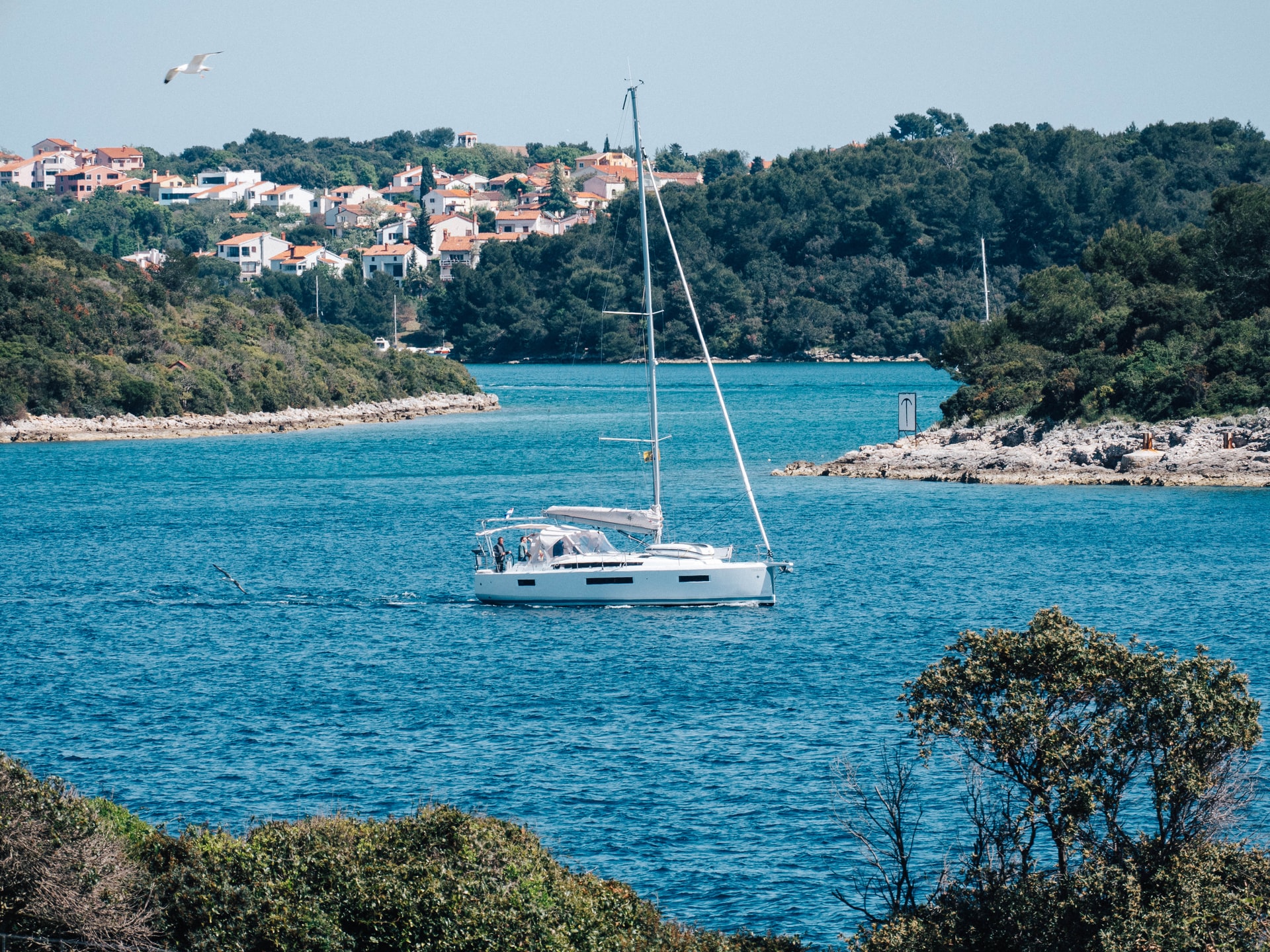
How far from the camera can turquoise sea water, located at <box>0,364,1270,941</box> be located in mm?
23219

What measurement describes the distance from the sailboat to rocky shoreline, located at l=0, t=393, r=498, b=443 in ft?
217

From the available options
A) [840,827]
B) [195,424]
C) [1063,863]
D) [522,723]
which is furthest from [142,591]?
[195,424]

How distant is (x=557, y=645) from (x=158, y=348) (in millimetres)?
81515

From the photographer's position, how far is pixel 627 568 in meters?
38.3

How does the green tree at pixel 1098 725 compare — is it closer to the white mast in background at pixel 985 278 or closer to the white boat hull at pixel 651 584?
the white boat hull at pixel 651 584

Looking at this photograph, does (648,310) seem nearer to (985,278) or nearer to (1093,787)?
(1093,787)

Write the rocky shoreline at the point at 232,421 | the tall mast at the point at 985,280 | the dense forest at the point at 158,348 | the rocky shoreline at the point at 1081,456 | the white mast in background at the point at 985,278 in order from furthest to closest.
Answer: the white mast in background at the point at 985,278, the tall mast at the point at 985,280, the dense forest at the point at 158,348, the rocky shoreline at the point at 232,421, the rocky shoreline at the point at 1081,456

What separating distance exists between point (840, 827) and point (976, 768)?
243 centimetres

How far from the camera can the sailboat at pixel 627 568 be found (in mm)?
38219

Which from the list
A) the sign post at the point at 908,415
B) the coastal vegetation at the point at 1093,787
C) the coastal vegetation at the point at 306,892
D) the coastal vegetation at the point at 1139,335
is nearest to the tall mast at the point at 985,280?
the coastal vegetation at the point at 1139,335

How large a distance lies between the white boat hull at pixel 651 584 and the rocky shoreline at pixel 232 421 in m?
67.0

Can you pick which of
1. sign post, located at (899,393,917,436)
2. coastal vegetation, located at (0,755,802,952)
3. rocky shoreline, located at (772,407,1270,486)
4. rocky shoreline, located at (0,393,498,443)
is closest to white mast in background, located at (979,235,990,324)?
sign post, located at (899,393,917,436)

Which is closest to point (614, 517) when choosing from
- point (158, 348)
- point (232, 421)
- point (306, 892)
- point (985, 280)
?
point (306, 892)

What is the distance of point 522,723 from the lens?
28391 millimetres
